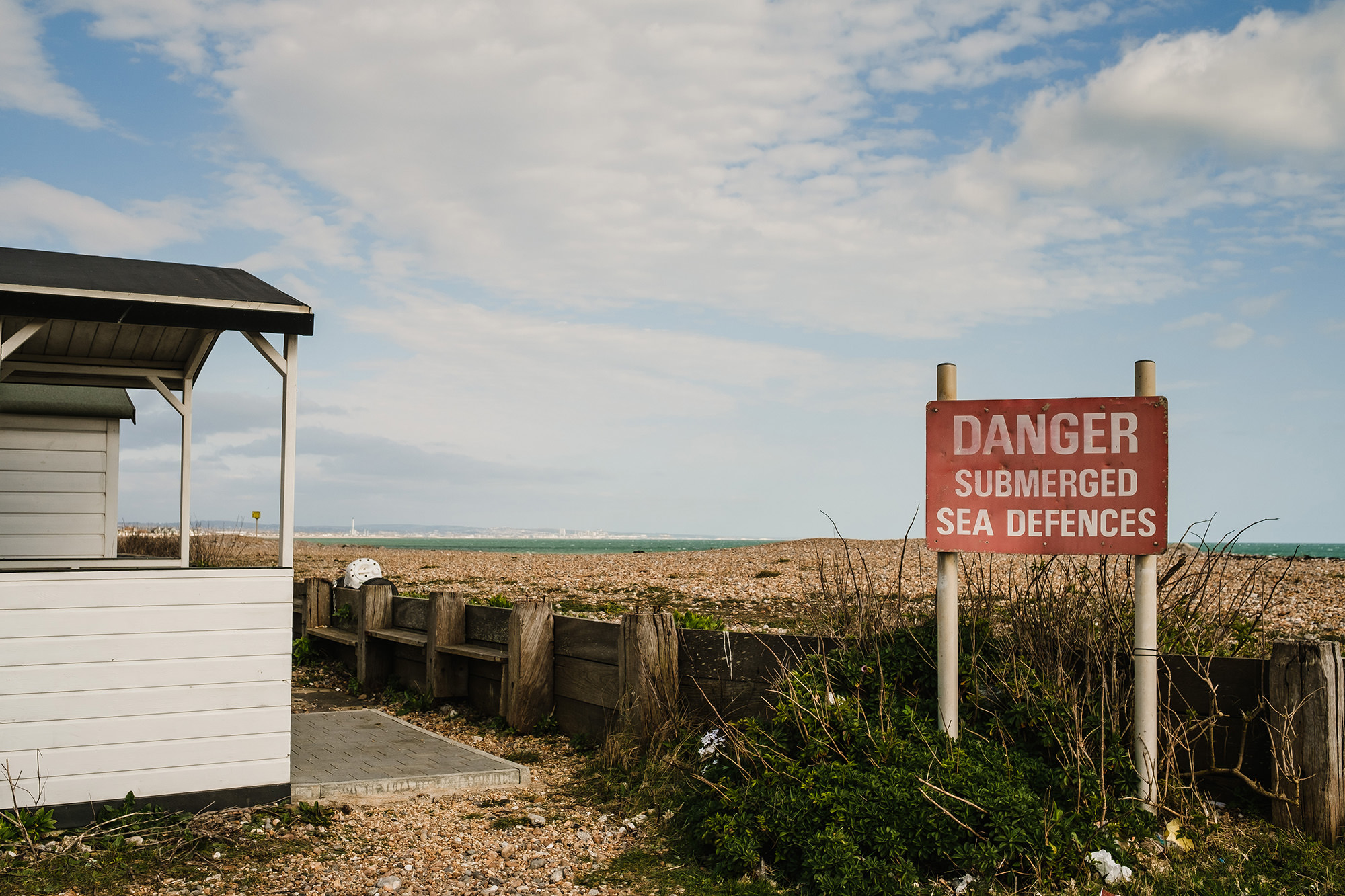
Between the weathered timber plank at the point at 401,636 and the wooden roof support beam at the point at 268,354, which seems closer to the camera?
the wooden roof support beam at the point at 268,354

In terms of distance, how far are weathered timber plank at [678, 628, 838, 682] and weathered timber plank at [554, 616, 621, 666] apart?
64 centimetres

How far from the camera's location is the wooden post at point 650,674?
22.3 ft

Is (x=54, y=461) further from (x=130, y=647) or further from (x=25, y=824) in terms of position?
(x=25, y=824)

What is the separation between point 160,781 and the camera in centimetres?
579

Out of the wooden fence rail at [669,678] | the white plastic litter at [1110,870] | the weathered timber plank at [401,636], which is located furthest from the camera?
the weathered timber plank at [401,636]

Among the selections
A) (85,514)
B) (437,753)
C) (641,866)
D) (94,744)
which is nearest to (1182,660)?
(641,866)

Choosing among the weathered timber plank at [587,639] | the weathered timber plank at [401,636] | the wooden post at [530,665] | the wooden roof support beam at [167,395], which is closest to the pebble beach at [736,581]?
the weathered timber plank at [587,639]

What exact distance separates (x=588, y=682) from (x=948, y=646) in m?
3.22

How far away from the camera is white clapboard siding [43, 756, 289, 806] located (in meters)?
5.54

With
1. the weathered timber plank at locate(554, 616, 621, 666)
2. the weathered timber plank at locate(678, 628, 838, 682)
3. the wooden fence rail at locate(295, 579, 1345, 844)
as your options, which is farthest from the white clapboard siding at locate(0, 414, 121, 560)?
the weathered timber plank at locate(678, 628, 838, 682)

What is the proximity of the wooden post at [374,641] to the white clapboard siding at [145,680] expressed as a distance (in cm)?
455

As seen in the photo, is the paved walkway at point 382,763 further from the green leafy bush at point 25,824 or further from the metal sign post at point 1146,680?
the metal sign post at point 1146,680

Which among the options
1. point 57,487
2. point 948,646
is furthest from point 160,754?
point 57,487

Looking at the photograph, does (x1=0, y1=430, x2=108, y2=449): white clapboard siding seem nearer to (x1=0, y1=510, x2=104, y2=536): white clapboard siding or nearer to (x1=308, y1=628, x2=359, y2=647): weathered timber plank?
(x1=0, y1=510, x2=104, y2=536): white clapboard siding
